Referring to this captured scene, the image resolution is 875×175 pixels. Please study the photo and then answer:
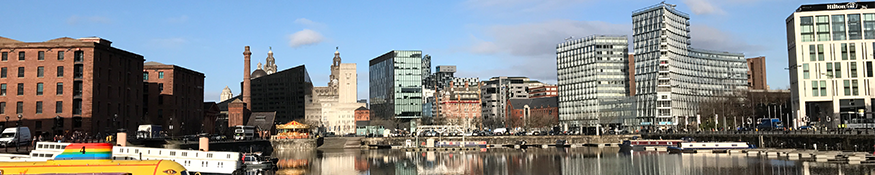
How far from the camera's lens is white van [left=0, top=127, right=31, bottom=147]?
2953 inches

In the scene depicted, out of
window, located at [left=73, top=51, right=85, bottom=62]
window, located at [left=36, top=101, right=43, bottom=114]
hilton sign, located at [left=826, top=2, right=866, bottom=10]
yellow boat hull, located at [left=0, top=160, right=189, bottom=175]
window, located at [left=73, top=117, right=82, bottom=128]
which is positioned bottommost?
yellow boat hull, located at [left=0, top=160, right=189, bottom=175]

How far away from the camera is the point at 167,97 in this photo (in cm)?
13512

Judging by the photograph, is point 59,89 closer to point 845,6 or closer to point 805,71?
point 805,71

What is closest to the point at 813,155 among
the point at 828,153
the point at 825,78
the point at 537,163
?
the point at 828,153

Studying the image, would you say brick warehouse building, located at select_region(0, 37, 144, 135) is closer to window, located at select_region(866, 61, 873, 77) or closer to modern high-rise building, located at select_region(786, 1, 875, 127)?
modern high-rise building, located at select_region(786, 1, 875, 127)

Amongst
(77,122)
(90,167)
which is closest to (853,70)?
(90,167)

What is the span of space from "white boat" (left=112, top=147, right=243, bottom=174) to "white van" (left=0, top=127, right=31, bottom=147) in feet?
58.4

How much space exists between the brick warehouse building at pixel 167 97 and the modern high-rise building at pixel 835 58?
108773 millimetres

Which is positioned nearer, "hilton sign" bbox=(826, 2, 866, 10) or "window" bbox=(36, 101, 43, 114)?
"window" bbox=(36, 101, 43, 114)

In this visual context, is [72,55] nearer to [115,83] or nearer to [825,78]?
[115,83]

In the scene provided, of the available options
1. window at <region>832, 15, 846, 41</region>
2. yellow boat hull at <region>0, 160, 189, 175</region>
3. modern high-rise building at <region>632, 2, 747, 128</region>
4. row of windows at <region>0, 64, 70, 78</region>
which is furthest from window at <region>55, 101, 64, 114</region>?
modern high-rise building at <region>632, 2, 747, 128</region>

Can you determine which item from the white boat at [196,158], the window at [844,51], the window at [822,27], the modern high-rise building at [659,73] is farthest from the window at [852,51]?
the white boat at [196,158]

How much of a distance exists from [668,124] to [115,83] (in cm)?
13845

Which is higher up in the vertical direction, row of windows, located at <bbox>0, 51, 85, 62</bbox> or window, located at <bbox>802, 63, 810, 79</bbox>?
row of windows, located at <bbox>0, 51, 85, 62</bbox>
